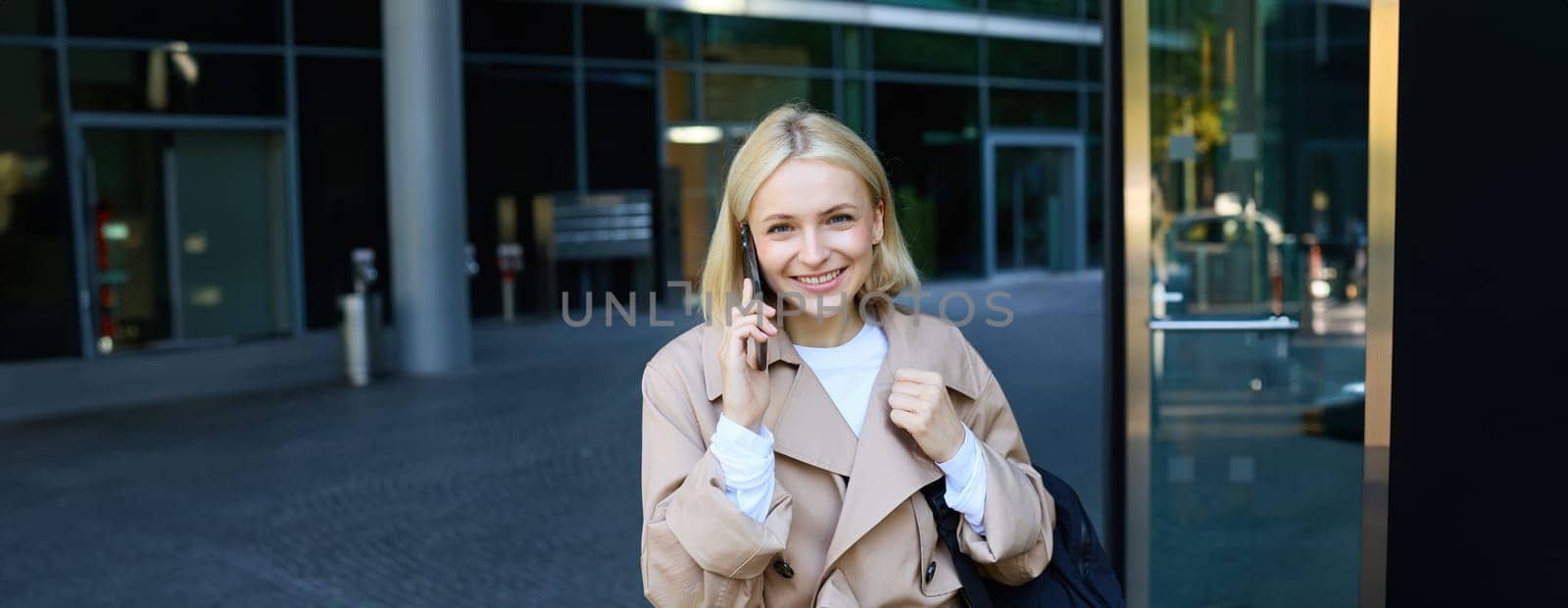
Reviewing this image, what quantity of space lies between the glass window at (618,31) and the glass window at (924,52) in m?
4.35

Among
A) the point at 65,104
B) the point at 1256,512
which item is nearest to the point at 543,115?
the point at 65,104

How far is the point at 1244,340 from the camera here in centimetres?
493

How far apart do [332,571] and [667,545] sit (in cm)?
456

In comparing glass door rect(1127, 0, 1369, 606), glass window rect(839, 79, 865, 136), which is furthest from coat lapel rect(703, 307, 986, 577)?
glass window rect(839, 79, 865, 136)

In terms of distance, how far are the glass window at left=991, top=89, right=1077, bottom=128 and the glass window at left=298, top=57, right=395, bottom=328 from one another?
11.0 meters

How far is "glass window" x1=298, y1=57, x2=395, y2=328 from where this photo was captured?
16672 mm

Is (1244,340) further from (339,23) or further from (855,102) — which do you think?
(855,102)

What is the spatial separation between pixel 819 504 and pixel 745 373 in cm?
→ 25

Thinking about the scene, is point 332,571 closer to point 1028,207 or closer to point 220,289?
point 220,289

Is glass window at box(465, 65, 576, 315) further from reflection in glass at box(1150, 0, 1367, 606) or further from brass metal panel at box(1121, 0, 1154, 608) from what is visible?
brass metal panel at box(1121, 0, 1154, 608)

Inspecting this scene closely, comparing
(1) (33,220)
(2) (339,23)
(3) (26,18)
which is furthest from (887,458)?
(2) (339,23)

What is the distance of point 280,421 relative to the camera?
10328mm

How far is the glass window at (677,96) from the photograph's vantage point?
20141mm

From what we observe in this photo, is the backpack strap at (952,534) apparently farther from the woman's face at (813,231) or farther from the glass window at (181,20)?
the glass window at (181,20)
